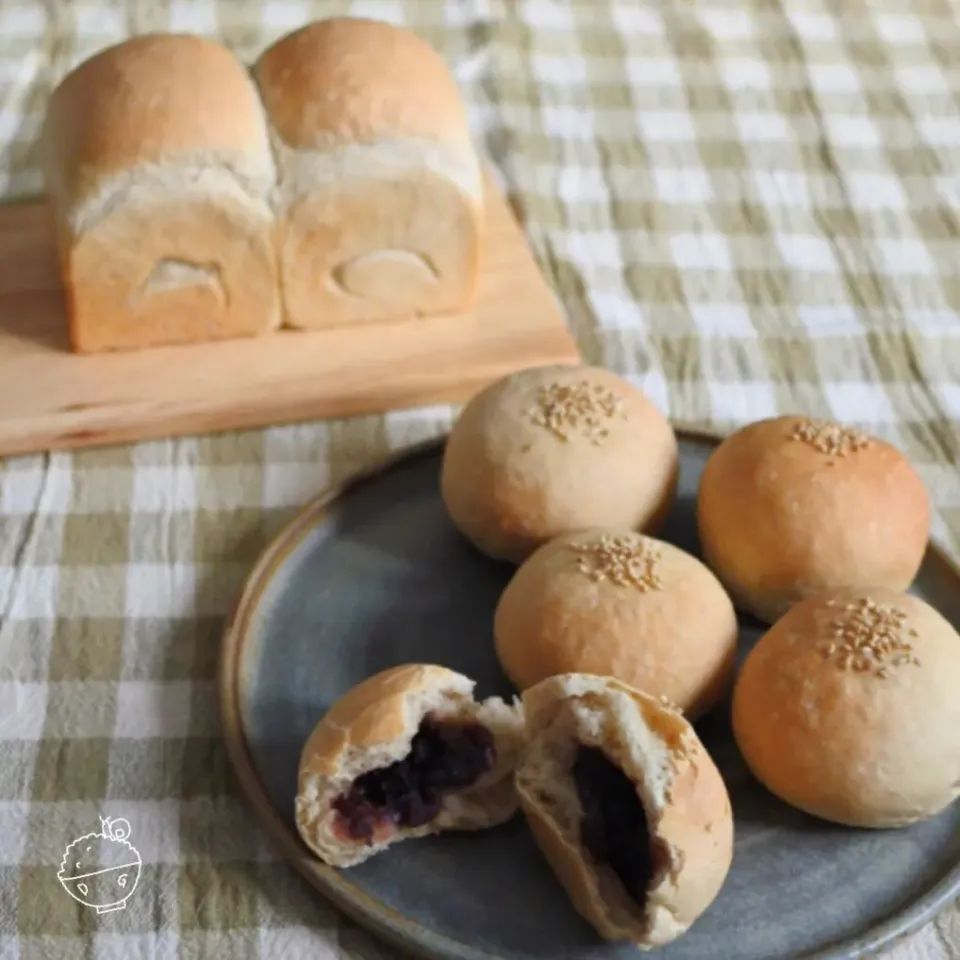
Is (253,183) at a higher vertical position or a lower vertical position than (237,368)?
higher

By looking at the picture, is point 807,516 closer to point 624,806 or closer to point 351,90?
point 624,806

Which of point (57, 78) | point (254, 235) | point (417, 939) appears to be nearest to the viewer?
point (417, 939)

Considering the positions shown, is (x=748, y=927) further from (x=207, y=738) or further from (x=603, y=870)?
(x=207, y=738)

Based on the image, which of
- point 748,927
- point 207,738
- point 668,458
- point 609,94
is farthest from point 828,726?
point 609,94

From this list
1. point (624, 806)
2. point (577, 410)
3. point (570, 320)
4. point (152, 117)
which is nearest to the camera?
point (624, 806)

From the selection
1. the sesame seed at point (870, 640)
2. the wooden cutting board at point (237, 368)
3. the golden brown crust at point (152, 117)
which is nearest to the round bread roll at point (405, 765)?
the sesame seed at point (870, 640)

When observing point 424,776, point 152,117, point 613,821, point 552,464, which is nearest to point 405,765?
point 424,776

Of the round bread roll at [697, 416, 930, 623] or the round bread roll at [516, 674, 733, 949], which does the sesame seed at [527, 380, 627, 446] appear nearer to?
the round bread roll at [697, 416, 930, 623]
